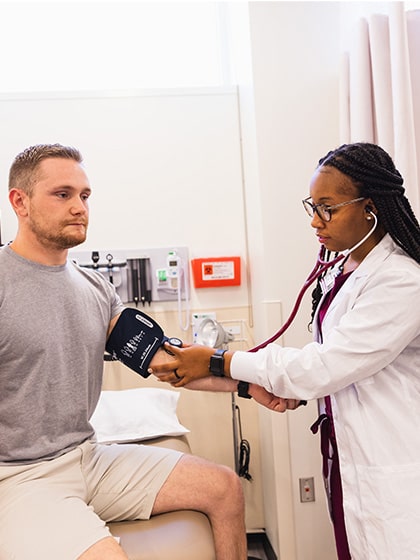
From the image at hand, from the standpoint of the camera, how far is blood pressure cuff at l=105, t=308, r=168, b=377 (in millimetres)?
1796

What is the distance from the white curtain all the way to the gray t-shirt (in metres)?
1.14

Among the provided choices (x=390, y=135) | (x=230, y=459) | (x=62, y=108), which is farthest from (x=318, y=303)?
(x=62, y=108)

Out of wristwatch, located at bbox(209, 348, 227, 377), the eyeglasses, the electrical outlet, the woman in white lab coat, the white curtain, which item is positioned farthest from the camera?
the electrical outlet

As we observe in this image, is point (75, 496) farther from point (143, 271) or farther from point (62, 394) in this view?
point (143, 271)

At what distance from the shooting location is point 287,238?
2.35 m

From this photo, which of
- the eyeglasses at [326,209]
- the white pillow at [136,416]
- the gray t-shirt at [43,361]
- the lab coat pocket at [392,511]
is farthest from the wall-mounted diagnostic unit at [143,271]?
the lab coat pocket at [392,511]

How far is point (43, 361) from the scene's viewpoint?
5.02 ft

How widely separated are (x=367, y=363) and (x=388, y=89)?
3.42 ft

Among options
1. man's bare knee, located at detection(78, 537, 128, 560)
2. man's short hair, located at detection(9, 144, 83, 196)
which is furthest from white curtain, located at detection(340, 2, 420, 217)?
man's bare knee, located at detection(78, 537, 128, 560)

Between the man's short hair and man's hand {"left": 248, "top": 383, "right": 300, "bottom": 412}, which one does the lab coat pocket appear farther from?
the man's short hair

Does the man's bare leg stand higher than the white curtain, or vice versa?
the white curtain

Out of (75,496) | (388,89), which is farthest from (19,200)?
(388,89)

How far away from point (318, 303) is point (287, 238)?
561 millimetres

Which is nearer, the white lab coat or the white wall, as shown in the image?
the white lab coat
